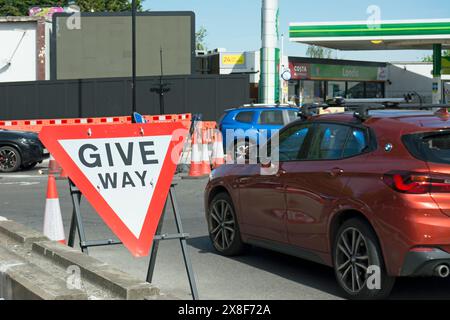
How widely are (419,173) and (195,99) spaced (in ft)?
93.9

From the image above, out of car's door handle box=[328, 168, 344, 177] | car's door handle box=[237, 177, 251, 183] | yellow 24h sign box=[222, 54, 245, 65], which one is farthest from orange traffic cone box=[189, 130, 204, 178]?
yellow 24h sign box=[222, 54, 245, 65]

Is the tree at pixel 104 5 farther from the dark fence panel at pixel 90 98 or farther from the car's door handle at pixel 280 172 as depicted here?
the car's door handle at pixel 280 172

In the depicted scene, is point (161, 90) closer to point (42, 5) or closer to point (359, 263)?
point (359, 263)

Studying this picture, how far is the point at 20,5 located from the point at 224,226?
57.6m

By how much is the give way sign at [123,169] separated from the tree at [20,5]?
56870mm

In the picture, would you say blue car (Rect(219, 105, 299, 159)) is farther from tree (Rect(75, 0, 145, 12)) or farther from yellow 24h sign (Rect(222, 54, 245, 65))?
tree (Rect(75, 0, 145, 12))

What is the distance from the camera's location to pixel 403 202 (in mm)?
5566

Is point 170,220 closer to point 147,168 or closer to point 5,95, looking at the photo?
point 147,168

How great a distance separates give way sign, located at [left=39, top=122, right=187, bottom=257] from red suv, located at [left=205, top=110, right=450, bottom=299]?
156 centimetres

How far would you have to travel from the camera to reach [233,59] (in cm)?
4638

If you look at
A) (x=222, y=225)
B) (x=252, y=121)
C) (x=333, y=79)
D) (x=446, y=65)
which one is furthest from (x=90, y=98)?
(x=446, y=65)

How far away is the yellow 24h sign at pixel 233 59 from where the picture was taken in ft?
151
